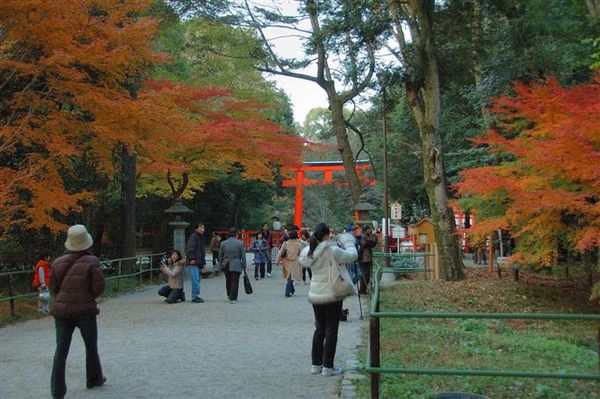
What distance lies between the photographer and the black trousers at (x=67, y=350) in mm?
5570

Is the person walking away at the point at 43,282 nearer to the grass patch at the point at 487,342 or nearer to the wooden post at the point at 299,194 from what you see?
the grass patch at the point at 487,342

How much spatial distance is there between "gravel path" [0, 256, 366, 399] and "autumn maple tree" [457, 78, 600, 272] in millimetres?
3573

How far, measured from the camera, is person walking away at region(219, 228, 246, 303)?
1310 cm

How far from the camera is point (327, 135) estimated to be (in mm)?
32125

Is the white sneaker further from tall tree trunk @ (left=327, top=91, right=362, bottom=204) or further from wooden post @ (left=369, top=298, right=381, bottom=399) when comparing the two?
tall tree trunk @ (left=327, top=91, right=362, bottom=204)

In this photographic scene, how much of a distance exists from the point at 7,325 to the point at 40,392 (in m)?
5.67

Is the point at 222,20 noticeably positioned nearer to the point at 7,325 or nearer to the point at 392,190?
the point at 7,325

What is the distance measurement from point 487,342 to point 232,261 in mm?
6193

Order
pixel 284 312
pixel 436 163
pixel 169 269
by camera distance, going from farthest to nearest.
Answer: pixel 436 163
pixel 169 269
pixel 284 312

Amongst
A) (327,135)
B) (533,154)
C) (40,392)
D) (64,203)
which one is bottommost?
(40,392)

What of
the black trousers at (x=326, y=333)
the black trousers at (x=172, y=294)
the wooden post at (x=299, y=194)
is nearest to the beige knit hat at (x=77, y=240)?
the black trousers at (x=326, y=333)

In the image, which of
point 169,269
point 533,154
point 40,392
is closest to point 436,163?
point 533,154

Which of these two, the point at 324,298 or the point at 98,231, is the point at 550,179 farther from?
the point at 98,231

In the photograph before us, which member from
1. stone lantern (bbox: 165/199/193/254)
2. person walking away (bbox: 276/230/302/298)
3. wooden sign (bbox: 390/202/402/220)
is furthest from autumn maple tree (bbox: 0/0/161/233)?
wooden sign (bbox: 390/202/402/220)
